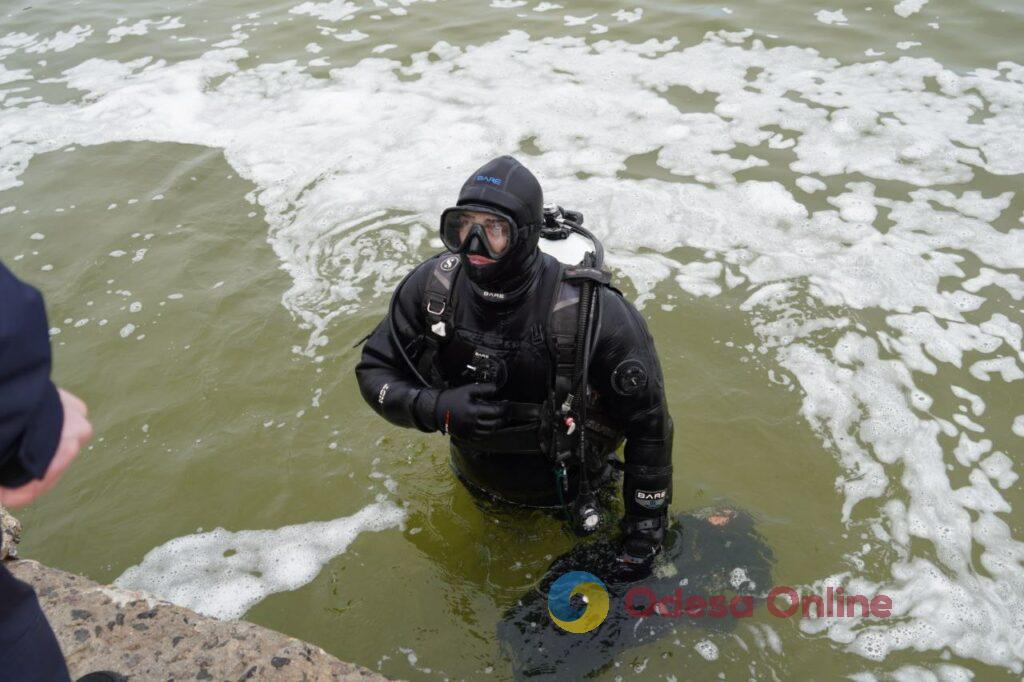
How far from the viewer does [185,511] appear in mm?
4855

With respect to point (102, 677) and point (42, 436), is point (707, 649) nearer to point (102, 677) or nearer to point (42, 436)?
point (102, 677)

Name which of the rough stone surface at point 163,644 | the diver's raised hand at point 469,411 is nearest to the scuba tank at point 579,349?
the diver's raised hand at point 469,411

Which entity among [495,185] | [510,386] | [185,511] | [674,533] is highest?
[495,185]

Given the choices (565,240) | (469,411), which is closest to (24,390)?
(469,411)

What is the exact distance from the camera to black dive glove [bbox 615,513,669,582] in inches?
145

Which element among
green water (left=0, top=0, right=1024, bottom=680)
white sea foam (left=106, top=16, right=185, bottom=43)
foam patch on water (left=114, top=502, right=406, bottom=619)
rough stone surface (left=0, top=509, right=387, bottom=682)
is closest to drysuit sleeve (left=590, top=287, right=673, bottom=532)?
green water (left=0, top=0, right=1024, bottom=680)

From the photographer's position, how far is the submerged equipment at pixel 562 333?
3115mm

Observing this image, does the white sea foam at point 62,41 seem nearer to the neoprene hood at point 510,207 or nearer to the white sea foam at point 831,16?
the white sea foam at point 831,16

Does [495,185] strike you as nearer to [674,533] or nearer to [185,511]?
[674,533]

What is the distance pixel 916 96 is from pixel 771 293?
4.22 metres

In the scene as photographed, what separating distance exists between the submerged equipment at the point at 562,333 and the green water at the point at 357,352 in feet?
3.63

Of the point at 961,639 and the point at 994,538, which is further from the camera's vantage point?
the point at 994,538

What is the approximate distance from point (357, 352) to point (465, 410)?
306 cm

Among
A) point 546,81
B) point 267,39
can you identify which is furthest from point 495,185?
point 267,39
